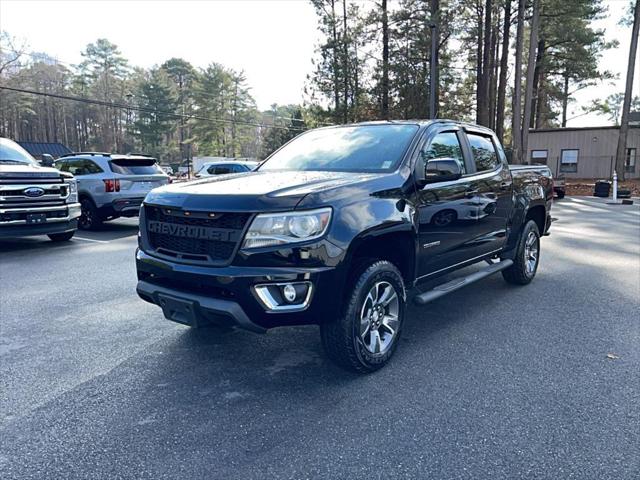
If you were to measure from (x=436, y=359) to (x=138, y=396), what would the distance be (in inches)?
86.0

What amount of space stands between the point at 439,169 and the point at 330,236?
4.31 ft

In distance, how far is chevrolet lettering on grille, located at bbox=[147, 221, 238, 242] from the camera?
2990mm

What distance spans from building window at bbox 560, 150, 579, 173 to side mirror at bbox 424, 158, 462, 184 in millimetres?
32827

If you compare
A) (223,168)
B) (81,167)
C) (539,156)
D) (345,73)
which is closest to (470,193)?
(81,167)

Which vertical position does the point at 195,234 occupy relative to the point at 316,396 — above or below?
above

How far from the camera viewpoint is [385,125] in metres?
4.46

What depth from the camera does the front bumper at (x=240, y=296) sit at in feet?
9.48

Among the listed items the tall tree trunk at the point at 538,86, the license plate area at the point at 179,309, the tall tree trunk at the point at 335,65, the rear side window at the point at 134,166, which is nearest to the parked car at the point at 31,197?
the rear side window at the point at 134,166

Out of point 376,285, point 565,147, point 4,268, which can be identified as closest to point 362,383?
point 376,285

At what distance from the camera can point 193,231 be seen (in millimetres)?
3154

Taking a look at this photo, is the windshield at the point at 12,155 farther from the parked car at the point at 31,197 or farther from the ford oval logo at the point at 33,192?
the ford oval logo at the point at 33,192

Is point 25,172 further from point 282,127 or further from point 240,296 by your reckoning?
point 282,127

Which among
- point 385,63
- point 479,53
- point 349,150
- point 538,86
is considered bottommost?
point 349,150

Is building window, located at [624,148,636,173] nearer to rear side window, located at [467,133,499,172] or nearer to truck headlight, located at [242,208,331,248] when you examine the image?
rear side window, located at [467,133,499,172]
